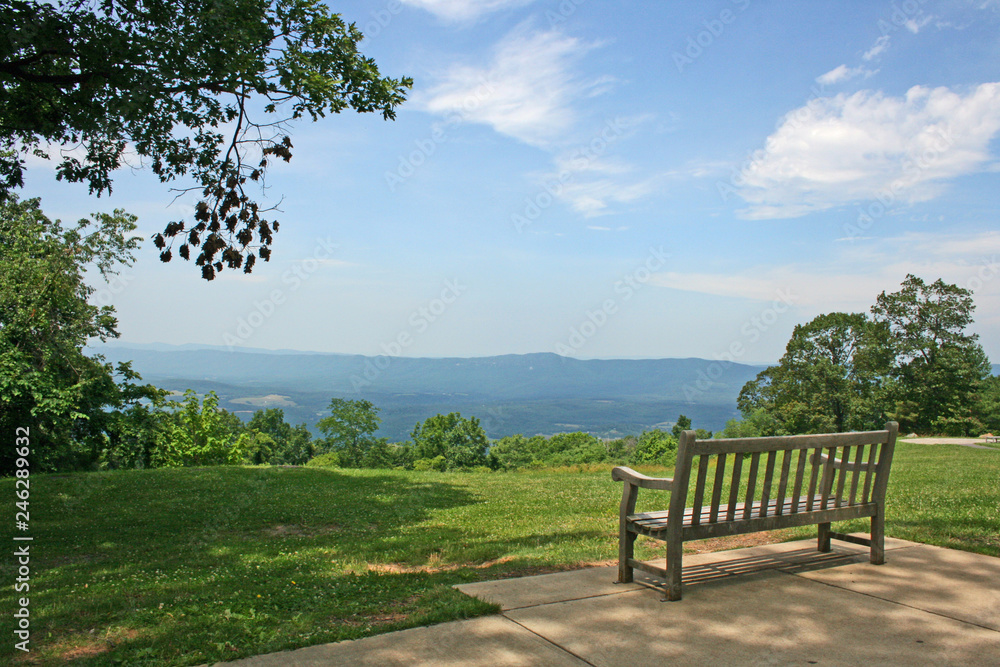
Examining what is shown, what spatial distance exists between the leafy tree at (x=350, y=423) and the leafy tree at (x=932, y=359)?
127 ft

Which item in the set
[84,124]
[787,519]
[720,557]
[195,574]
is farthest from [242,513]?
[787,519]

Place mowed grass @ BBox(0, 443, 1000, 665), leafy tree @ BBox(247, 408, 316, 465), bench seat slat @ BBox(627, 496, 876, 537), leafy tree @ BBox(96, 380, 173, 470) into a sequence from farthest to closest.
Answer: leafy tree @ BBox(247, 408, 316, 465) < leafy tree @ BBox(96, 380, 173, 470) < bench seat slat @ BBox(627, 496, 876, 537) < mowed grass @ BBox(0, 443, 1000, 665)

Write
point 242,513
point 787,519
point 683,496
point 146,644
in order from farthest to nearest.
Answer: point 242,513, point 787,519, point 683,496, point 146,644

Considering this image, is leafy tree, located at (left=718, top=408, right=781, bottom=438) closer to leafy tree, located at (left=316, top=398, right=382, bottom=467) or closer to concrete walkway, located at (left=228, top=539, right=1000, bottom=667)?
leafy tree, located at (left=316, top=398, right=382, bottom=467)

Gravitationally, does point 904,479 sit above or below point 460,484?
above

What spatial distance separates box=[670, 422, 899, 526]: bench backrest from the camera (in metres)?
4.13

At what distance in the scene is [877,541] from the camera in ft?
17.0

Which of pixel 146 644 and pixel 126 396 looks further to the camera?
pixel 126 396

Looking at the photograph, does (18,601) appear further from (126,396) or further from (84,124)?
(126,396)

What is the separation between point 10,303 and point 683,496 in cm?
1965

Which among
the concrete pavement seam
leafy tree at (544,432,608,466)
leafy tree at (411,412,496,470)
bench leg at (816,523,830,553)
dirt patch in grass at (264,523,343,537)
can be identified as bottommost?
leafy tree at (544,432,608,466)

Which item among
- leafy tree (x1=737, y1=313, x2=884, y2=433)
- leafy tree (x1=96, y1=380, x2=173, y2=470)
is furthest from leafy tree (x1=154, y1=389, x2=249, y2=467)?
leafy tree (x1=737, y1=313, x2=884, y2=433)

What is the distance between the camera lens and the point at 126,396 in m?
22.3

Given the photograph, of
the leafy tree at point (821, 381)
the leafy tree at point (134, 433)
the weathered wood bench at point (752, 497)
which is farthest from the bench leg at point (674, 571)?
the leafy tree at point (821, 381)
